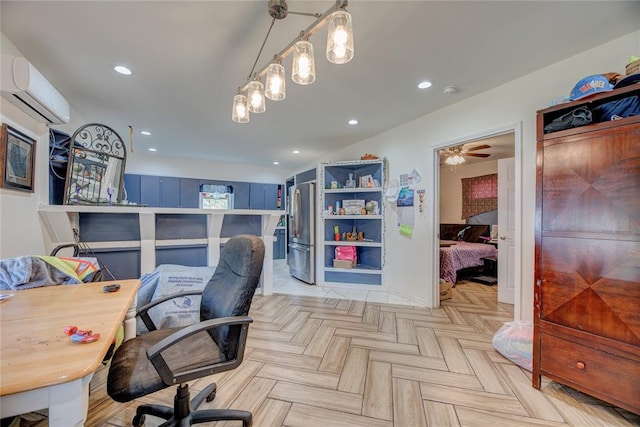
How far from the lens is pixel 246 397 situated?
172cm

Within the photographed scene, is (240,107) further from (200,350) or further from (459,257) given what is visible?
(459,257)

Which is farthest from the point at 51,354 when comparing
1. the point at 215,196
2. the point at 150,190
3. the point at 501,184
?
the point at 215,196

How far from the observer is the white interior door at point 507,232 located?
11.7 ft

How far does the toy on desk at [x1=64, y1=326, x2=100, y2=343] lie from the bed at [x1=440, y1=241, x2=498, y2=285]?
4213 mm

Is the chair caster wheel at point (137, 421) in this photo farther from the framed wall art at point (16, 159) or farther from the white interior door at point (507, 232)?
the white interior door at point (507, 232)

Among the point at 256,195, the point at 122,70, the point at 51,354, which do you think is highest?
the point at 122,70

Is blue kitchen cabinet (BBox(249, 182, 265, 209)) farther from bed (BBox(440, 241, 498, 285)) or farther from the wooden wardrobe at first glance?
the wooden wardrobe

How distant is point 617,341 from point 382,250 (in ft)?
8.90

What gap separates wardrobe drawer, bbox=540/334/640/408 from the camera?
1423mm

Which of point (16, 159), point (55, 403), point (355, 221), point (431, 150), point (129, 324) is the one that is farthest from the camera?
point (355, 221)

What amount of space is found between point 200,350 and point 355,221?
3.52m

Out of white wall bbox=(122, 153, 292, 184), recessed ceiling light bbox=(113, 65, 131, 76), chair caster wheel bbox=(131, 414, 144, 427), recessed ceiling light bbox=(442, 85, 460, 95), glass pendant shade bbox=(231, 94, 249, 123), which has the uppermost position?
recessed ceiling light bbox=(442, 85, 460, 95)

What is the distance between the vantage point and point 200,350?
1.36m

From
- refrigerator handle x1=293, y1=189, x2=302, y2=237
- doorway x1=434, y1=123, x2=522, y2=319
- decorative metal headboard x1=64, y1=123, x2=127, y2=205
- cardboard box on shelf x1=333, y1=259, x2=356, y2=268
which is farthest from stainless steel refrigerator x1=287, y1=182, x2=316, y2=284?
decorative metal headboard x1=64, y1=123, x2=127, y2=205
